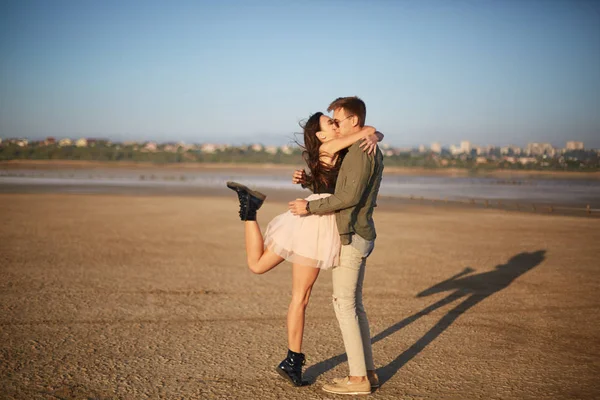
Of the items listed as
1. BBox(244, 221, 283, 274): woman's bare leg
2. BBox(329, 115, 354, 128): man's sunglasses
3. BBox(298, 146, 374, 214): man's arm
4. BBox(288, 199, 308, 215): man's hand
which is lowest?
BBox(244, 221, 283, 274): woman's bare leg

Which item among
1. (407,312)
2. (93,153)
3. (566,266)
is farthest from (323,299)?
(93,153)

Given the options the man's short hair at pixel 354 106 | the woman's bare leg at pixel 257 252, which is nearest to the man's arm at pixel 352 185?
the man's short hair at pixel 354 106

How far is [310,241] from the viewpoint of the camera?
3631 mm

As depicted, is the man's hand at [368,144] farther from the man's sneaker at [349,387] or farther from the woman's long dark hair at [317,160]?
the man's sneaker at [349,387]

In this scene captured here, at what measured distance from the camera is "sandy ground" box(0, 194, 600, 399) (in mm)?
3992

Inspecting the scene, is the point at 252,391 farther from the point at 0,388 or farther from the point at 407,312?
the point at 407,312

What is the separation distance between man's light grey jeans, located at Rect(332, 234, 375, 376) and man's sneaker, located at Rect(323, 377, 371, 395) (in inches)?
2.8

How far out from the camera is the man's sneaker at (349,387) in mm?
3727

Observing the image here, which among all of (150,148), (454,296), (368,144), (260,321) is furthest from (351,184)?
(150,148)

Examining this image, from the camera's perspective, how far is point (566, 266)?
9.26 metres

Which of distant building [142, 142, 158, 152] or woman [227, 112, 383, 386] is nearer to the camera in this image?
woman [227, 112, 383, 386]

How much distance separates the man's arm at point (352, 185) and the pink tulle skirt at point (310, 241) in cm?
18

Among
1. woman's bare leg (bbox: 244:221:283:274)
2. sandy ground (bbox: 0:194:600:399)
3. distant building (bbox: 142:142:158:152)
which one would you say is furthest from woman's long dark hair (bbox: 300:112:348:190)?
distant building (bbox: 142:142:158:152)

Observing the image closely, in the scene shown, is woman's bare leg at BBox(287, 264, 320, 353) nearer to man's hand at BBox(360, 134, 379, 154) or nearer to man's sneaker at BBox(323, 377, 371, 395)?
man's sneaker at BBox(323, 377, 371, 395)
